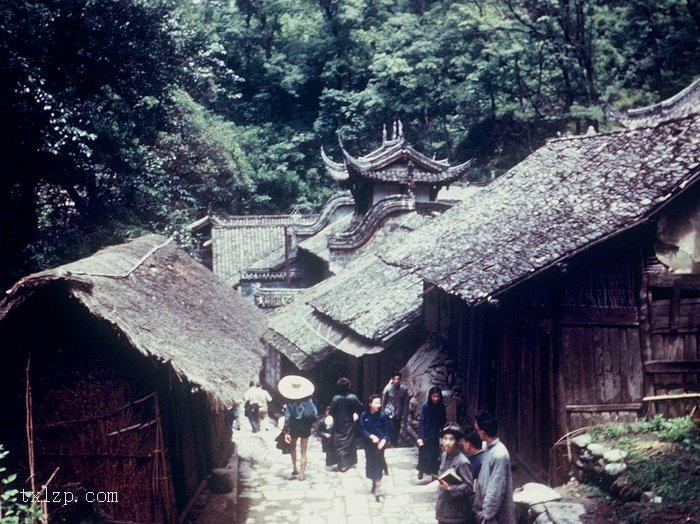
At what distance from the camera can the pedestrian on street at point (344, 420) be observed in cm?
1059

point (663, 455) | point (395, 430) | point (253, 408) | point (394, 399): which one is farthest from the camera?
point (253, 408)

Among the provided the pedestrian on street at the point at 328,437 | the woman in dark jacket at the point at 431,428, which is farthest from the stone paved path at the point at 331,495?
the woman in dark jacket at the point at 431,428

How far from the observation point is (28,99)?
15078 millimetres

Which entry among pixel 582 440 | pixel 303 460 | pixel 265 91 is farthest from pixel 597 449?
pixel 265 91

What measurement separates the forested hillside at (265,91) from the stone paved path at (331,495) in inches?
358

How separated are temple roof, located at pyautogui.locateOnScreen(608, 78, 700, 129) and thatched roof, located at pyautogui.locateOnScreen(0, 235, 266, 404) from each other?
14521mm

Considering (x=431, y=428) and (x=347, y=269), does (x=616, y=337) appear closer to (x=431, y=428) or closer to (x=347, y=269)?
(x=431, y=428)

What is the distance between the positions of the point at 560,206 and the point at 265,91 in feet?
121

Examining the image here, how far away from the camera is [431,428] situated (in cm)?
1016

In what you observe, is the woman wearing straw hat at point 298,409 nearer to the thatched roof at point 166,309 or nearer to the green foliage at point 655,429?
the thatched roof at point 166,309

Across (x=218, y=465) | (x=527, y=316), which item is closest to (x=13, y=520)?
(x=218, y=465)

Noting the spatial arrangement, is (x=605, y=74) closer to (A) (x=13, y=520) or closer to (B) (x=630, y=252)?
(B) (x=630, y=252)

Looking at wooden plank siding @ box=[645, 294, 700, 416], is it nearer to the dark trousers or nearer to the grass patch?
the grass patch

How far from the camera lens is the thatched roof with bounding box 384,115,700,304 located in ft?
28.9
